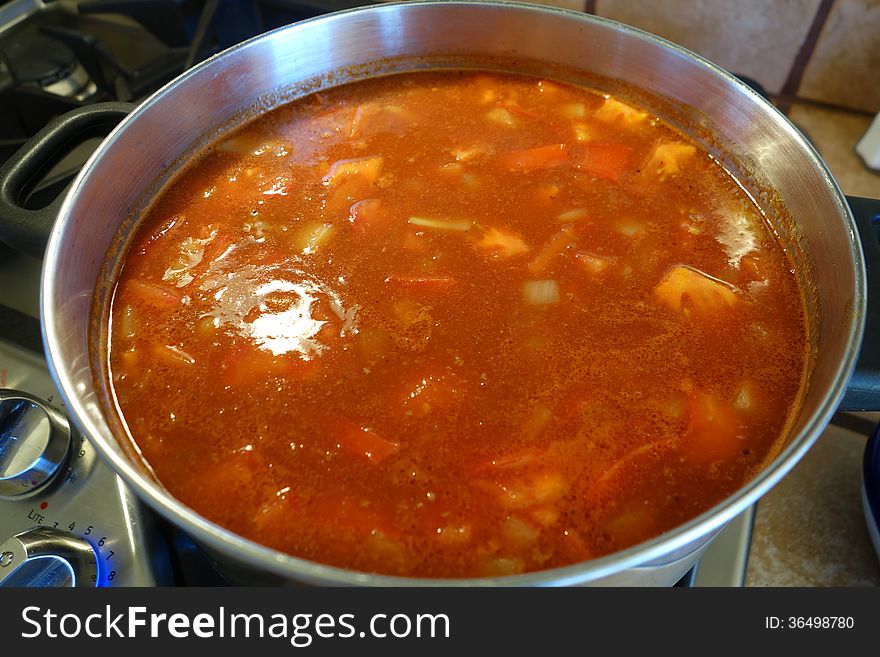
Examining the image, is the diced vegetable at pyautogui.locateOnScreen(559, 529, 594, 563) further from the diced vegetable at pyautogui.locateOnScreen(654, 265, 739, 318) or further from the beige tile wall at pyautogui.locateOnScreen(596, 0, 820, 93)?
the beige tile wall at pyautogui.locateOnScreen(596, 0, 820, 93)

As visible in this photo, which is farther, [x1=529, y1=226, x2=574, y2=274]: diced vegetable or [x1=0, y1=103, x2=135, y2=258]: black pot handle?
[x1=529, y1=226, x2=574, y2=274]: diced vegetable

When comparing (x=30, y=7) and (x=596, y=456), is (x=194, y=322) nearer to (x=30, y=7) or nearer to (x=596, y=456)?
(x=596, y=456)

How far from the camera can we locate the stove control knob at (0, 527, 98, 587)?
0.96m

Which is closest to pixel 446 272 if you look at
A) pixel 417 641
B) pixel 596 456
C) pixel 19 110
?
pixel 596 456

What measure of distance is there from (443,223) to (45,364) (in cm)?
77

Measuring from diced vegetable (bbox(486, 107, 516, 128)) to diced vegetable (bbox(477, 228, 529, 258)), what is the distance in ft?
1.14

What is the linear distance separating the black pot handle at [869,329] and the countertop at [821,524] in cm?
44

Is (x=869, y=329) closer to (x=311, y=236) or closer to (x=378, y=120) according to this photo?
(x=311, y=236)

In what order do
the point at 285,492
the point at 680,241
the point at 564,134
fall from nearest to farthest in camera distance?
the point at 285,492 → the point at 680,241 → the point at 564,134

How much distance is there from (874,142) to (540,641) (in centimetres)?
155

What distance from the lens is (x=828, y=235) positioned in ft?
3.88

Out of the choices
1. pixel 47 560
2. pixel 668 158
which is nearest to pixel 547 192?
pixel 668 158

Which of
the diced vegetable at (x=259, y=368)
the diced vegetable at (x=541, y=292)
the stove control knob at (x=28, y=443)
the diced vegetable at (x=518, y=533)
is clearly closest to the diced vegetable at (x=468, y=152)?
the diced vegetable at (x=541, y=292)

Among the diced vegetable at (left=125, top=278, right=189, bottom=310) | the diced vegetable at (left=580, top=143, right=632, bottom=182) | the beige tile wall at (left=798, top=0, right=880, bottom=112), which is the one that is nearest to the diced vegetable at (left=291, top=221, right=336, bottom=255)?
the diced vegetable at (left=125, top=278, right=189, bottom=310)
